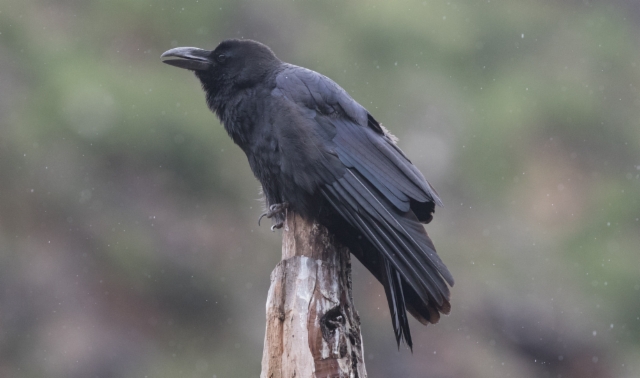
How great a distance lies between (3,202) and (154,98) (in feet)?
6.18

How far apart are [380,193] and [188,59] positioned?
1.48 metres

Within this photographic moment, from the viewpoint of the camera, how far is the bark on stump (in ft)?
9.17

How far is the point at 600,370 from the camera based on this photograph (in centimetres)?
794

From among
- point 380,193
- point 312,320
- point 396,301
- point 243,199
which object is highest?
point 243,199

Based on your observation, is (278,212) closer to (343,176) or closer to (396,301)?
(343,176)

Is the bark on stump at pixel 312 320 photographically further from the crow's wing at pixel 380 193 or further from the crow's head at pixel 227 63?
the crow's head at pixel 227 63

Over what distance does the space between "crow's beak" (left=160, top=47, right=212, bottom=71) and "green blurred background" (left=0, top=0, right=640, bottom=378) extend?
3.34m

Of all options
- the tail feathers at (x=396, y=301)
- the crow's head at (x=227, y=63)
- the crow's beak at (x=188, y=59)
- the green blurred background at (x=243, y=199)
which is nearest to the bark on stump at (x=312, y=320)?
the tail feathers at (x=396, y=301)

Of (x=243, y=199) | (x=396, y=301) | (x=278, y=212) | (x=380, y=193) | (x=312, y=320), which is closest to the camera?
(x=312, y=320)

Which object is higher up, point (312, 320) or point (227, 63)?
point (227, 63)

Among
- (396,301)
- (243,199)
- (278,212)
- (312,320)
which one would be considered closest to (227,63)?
(278,212)

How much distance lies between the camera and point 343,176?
346 cm

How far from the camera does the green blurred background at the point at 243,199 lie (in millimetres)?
7379

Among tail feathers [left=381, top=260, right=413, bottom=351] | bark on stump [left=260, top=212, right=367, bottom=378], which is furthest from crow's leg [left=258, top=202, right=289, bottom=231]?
tail feathers [left=381, top=260, right=413, bottom=351]
